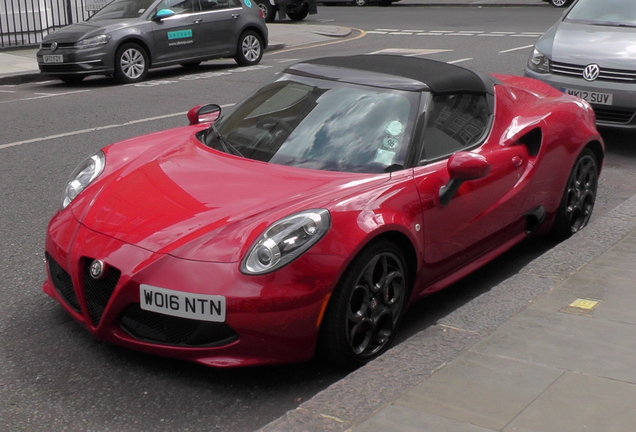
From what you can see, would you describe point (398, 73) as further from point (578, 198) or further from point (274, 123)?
point (578, 198)

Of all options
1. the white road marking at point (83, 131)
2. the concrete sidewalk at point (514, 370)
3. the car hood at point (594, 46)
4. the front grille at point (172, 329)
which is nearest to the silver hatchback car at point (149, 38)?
the white road marking at point (83, 131)

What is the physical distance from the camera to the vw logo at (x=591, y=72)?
7836mm

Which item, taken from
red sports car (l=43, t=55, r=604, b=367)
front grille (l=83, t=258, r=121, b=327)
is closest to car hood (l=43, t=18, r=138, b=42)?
red sports car (l=43, t=55, r=604, b=367)

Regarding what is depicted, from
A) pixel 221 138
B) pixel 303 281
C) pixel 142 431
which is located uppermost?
pixel 221 138

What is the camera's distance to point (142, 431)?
317 cm

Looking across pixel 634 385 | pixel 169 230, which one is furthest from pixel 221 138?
pixel 634 385

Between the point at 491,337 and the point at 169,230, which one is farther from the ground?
the point at 169,230

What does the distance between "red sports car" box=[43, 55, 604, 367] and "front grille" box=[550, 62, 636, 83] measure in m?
2.75

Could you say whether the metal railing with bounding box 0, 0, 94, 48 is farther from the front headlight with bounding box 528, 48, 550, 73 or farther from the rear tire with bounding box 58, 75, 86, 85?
the front headlight with bounding box 528, 48, 550, 73

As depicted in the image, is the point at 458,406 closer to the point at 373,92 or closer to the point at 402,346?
the point at 402,346

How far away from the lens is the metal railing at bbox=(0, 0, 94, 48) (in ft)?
57.4

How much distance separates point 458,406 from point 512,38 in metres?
16.8

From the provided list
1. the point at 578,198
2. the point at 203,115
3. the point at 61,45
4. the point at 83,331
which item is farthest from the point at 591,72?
the point at 61,45

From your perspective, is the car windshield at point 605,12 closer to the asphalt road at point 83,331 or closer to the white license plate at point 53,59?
the asphalt road at point 83,331
